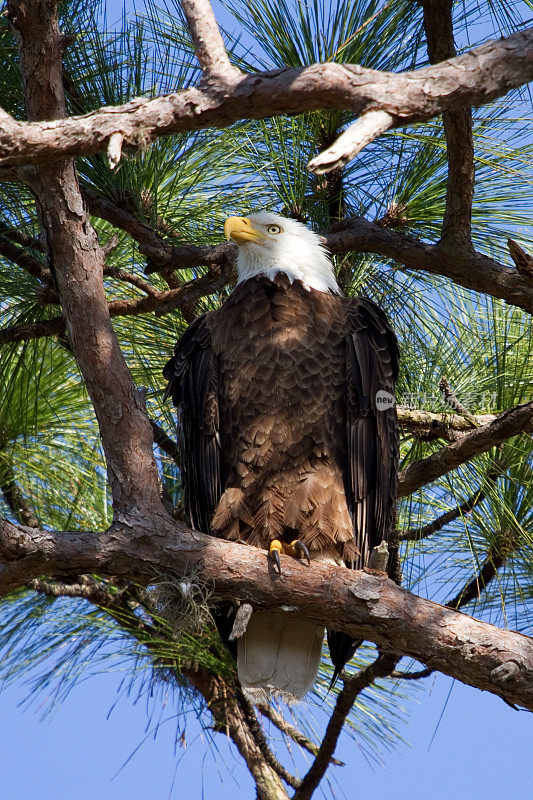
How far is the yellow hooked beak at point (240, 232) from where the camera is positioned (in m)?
3.00

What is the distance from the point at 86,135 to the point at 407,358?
5.63 ft

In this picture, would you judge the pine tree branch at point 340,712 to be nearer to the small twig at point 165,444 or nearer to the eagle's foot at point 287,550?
the eagle's foot at point 287,550

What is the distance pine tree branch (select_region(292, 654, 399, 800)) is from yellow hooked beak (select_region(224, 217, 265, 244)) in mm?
1358

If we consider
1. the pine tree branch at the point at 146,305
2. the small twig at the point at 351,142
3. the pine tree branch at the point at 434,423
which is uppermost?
the small twig at the point at 351,142

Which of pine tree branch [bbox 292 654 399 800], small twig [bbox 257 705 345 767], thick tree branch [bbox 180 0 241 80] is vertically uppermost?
thick tree branch [bbox 180 0 241 80]

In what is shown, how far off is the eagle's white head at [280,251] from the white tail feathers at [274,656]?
1055mm

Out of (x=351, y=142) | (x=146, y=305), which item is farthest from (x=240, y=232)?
(x=351, y=142)

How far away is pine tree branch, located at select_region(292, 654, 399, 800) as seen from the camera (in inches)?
99.1

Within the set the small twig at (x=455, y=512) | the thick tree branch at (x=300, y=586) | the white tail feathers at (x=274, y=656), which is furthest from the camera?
the small twig at (x=455, y=512)

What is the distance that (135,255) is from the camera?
11.2ft

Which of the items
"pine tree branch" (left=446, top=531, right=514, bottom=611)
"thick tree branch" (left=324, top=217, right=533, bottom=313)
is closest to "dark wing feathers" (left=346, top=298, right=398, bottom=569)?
"thick tree branch" (left=324, top=217, right=533, bottom=313)

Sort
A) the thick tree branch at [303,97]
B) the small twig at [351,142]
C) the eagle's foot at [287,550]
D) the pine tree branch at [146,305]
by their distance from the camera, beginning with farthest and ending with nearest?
the pine tree branch at [146,305]
the eagle's foot at [287,550]
the thick tree branch at [303,97]
the small twig at [351,142]

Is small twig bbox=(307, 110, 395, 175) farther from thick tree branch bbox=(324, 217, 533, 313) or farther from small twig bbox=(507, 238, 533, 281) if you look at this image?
thick tree branch bbox=(324, 217, 533, 313)

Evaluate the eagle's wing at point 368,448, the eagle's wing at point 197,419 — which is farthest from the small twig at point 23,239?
the eagle's wing at point 368,448
